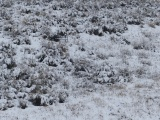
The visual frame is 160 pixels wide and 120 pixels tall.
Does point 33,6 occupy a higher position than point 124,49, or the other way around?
point 33,6

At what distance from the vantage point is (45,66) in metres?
14.4

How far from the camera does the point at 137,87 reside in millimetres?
13445

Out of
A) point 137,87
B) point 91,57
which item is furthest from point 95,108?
point 91,57

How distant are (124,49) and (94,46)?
5.26ft

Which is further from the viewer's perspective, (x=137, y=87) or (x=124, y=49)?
(x=124, y=49)

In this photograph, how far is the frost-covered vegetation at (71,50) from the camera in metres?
12.8

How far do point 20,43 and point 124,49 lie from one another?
17.9 ft

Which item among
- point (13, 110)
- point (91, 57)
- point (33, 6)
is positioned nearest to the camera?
point (13, 110)

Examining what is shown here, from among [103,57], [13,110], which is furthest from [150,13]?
[13,110]

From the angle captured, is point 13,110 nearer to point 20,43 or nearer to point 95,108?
point 95,108

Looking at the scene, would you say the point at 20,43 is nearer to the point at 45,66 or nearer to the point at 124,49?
the point at 45,66

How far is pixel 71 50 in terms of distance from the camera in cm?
1625

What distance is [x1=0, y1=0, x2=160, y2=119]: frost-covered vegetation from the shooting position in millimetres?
12750

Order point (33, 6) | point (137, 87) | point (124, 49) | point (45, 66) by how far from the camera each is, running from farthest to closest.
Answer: point (33, 6)
point (124, 49)
point (45, 66)
point (137, 87)
